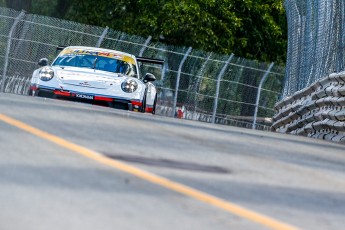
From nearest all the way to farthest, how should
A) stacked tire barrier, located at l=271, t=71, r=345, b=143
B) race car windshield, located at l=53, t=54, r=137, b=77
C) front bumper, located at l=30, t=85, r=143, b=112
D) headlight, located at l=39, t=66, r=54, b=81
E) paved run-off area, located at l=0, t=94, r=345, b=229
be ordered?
1. paved run-off area, located at l=0, t=94, r=345, b=229
2. stacked tire barrier, located at l=271, t=71, r=345, b=143
3. front bumper, located at l=30, t=85, r=143, b=112
4. headlight, located at l=39, t=66, r=54, b=81
5. race car windshield, located at l=53, t=54, r=137, b=77

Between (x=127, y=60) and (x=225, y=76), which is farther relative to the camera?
(x=225, y=76)

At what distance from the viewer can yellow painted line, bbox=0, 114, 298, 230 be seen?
24.5 ft

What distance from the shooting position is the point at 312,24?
2566 cm

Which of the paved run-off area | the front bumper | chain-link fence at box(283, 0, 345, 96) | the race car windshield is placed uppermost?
chain-link fence at box(283, 0, 345, 96)

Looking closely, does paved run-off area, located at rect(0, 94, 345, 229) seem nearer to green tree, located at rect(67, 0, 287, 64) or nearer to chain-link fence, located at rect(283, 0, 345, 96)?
chain-link fence, located at rect(283, 0, 345, 96)

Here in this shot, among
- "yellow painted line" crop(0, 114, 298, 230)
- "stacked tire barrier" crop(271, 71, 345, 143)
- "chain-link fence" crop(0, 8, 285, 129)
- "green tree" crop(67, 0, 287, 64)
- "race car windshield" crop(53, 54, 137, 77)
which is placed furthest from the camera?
"green tree" crop(67, 0, 287, 64)

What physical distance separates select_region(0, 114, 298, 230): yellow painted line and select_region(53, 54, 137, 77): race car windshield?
13.2 metres

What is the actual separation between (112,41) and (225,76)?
119 inches

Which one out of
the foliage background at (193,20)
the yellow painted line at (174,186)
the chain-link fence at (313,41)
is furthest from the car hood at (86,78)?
the foliage background at (193,20)

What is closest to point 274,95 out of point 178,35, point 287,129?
point 287,129

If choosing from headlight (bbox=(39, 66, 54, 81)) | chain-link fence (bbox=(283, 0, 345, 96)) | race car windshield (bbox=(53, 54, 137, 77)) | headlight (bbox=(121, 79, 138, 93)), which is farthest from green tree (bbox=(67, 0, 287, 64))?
headlight (bbox=(39, 66, 54, 81))

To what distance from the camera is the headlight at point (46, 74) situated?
23.2m

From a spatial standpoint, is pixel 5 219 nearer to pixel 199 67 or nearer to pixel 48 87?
pixel 48 87

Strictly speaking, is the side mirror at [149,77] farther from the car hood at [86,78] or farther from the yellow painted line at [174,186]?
the yellow painted line at [174,186]
